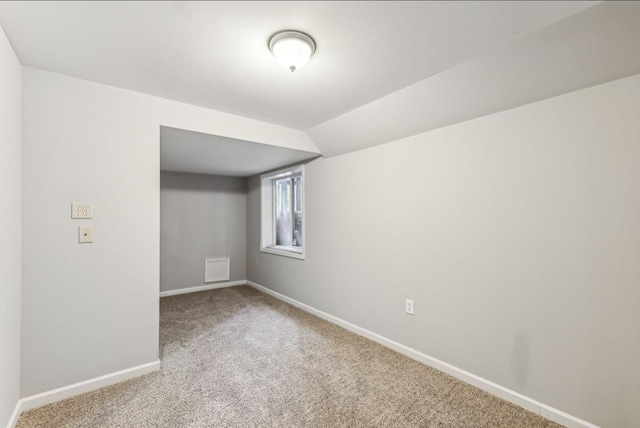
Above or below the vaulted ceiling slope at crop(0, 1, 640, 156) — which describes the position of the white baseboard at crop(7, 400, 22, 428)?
below

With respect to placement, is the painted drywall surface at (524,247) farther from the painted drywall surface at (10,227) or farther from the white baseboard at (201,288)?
the white baseboard at (201,288)

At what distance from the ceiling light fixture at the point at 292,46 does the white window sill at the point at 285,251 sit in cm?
258

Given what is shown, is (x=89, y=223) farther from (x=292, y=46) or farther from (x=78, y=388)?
(x=292, y=46)

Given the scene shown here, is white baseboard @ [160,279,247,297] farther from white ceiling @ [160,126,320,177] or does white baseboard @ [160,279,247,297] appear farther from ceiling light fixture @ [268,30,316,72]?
ceiling light fixture @ [268,30,316,72]

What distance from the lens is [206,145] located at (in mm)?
2938

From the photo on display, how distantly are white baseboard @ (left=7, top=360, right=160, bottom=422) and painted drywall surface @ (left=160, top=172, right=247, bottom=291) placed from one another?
2438mm

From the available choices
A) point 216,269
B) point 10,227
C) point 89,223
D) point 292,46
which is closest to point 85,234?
point 89,223

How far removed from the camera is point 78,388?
1.96 m

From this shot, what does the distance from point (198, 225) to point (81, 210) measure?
2.83 meters

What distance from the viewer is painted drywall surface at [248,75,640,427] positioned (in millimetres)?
1553

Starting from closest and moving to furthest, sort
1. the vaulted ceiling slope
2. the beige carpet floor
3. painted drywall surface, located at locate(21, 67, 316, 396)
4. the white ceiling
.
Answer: the vaulted ceiling slope < the beige carpet floor < painted drywall surface, located at locate(21, 67, 316, 396) < the white ceiling

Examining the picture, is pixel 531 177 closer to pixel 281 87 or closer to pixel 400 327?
pixel 400 327

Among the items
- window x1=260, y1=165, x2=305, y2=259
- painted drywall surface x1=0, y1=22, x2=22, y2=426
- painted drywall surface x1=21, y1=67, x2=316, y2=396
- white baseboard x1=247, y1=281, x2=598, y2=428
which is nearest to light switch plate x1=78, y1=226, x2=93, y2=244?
painted drywall surface x1=21, y1=67, x2=316, y2=396

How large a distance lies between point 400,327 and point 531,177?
1599 millimetres
